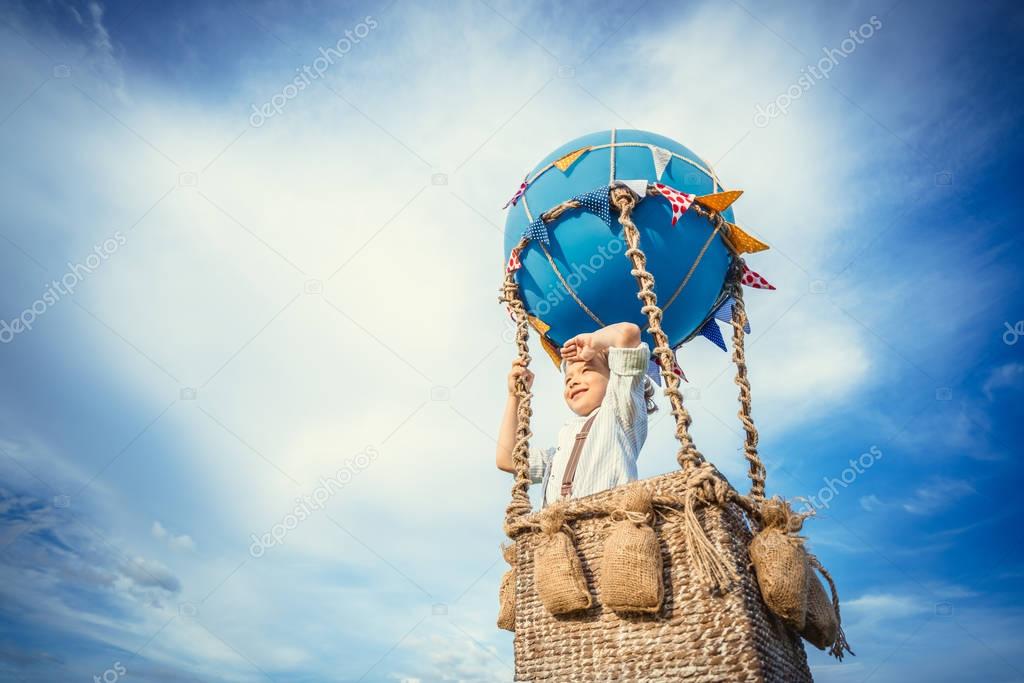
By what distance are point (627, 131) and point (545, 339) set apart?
1.82 m

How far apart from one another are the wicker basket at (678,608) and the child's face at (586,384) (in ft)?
3.55

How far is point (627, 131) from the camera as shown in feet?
17.5

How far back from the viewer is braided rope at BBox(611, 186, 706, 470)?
12.5 ft

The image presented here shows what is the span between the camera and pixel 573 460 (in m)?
4.73

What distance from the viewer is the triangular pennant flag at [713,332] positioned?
5609 millimetres

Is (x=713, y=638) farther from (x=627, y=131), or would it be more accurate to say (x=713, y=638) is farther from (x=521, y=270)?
(x=627, y=131)

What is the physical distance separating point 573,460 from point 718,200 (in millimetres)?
2191

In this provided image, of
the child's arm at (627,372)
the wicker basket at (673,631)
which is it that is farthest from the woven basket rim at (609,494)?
the child's arm at (627,372)

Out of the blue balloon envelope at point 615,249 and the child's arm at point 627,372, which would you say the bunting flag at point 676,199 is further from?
the child's arm at point 627,372

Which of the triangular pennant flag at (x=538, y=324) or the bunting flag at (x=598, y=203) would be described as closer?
the bunting flag at (x=598, y=203)

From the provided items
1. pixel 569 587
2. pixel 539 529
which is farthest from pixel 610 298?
pixel 569 587

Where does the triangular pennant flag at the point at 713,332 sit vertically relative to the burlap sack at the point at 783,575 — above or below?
above

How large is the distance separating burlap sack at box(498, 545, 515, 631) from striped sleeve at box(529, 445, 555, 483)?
30.1 inches

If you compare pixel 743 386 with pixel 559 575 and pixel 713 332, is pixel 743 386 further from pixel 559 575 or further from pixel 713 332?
pixel 559 575
